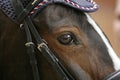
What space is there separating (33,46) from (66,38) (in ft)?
0.38

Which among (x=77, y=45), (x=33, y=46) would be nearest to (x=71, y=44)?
(x=77, y=45)

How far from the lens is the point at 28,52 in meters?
1.19

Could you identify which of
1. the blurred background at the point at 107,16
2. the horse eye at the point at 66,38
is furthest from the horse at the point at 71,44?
the blurred background at the point at 107,16

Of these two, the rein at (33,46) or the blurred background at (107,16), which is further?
the blurred background at (107,16)

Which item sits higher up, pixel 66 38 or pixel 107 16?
pixel 66 38

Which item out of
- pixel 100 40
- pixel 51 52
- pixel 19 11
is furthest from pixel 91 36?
pixel 19 11

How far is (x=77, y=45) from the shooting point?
1.16 meters

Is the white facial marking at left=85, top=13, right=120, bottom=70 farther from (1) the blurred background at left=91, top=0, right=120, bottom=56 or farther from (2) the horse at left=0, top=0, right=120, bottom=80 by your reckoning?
(1) the blurred background at left=91, top=0, right=120, bottom=56

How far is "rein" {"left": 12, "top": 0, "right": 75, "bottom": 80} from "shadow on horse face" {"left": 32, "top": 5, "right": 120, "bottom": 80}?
19 mm

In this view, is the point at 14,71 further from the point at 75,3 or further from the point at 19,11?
the point at 75,3

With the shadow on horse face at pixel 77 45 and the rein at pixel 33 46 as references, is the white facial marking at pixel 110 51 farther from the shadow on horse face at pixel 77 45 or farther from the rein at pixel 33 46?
the rein at pixel 33 46

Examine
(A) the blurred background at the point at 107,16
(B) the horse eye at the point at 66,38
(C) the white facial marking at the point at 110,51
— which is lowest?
(A) the blurred background at the point at 107,16

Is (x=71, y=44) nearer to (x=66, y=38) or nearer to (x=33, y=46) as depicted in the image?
(x=66, y=38)

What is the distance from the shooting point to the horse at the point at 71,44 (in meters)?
1.16
